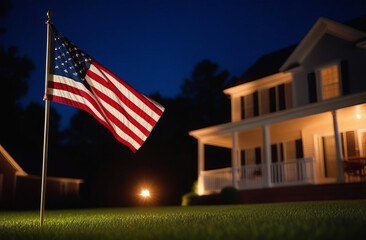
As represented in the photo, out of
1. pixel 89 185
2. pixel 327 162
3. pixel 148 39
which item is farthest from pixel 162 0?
pixel 327 162

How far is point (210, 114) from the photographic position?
39.9 m

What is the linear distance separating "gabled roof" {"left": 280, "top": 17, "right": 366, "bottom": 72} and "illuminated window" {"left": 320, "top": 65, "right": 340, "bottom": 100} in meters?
1.28

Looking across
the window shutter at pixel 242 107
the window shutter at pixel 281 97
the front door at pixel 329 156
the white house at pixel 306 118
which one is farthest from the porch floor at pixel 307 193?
the window shutter at pixel 242 107

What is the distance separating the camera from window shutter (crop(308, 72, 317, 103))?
61.0 feet

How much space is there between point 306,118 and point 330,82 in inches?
88.2

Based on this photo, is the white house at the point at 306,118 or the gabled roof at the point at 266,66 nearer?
the white house at the point at 306,118

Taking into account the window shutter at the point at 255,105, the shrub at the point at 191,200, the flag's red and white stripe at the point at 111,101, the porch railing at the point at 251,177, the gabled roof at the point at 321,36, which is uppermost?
the gabled roof at the point at 321,36

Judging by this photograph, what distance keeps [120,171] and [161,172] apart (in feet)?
12.9

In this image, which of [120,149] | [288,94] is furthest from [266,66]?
[120,149]

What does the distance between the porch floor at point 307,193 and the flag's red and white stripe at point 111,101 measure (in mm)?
8556

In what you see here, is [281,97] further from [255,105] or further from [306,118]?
[306,118]

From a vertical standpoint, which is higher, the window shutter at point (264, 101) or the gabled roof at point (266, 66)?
the gabled roof at point (266, 66)

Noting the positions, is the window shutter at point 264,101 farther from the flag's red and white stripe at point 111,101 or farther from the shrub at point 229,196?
the flag's red and white stripe at point 111,101

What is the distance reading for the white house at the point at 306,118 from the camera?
54.5 ft
